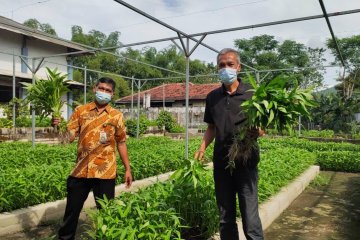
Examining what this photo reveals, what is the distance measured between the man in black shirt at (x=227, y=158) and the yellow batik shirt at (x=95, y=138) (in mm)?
1136

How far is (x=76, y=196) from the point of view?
3695 mm

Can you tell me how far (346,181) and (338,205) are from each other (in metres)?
2.82

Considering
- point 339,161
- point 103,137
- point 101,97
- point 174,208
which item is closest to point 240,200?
point 174,208

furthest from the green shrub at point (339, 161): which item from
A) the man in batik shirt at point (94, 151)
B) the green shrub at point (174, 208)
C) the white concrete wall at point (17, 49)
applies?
the white concrete wall at point (17, 49)

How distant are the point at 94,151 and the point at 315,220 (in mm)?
4002

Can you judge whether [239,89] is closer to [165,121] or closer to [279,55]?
[165,121]

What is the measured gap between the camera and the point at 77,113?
390cm

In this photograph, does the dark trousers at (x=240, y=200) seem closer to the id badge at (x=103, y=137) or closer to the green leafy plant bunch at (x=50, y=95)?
the id badge at (x=103, y=137)

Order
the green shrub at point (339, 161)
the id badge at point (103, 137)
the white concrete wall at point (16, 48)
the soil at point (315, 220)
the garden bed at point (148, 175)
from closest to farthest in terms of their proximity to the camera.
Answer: the id badge at point (103, 137) → the garden bed at point (148, 175) → the soil at point (315, 220) → the green shrub at point (339, 161) → the white concrete wall at point (16, 48)

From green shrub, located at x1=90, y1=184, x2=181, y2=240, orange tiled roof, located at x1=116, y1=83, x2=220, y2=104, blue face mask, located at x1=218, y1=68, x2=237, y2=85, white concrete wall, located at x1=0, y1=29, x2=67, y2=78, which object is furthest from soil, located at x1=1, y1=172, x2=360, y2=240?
orange tiled roof, located at x1=116, y1=83, x2=220, y2=104

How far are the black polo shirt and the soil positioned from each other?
1748 millimetres

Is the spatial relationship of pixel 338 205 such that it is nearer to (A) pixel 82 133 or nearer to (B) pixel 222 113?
(B) pixel 222 113

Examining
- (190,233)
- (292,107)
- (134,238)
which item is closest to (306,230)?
(190,233)

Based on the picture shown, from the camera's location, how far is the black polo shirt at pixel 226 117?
3357mm
